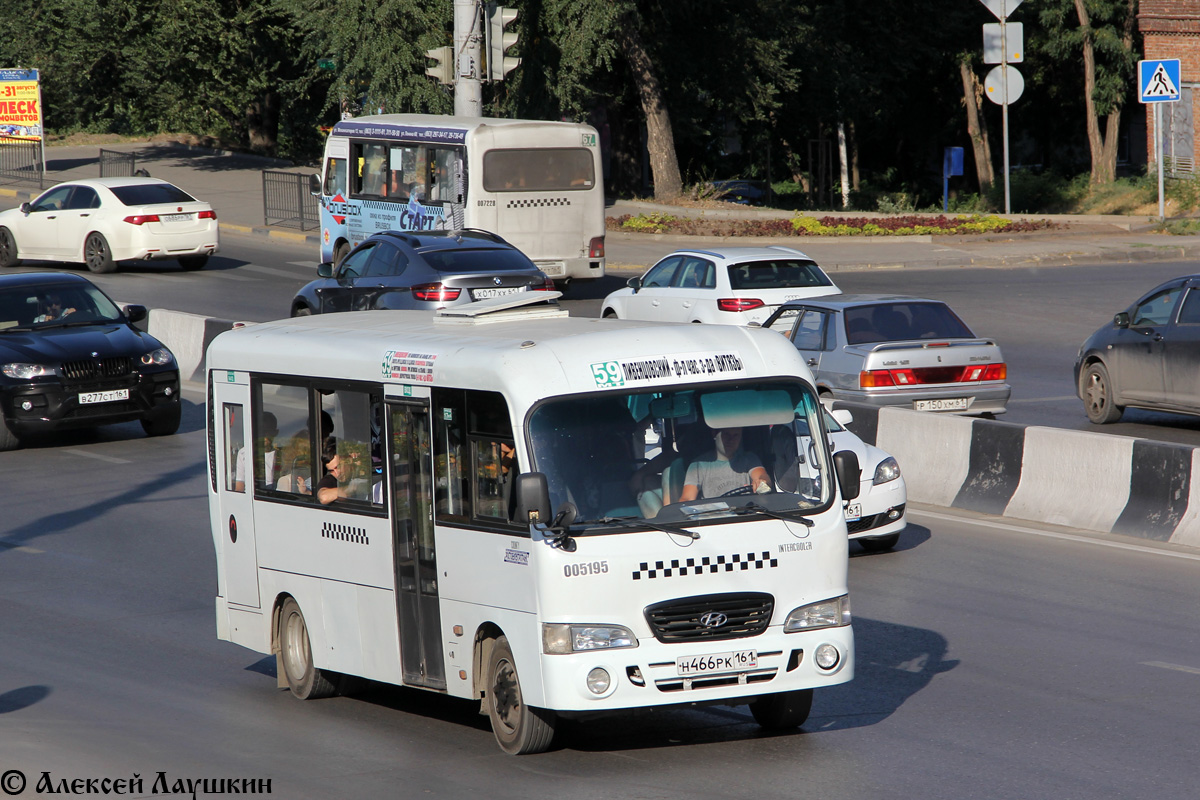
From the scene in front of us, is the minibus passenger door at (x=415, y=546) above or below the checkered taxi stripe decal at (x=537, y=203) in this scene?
below

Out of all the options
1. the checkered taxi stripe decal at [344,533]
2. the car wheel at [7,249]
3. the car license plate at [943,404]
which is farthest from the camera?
the car wheel at [7,249]

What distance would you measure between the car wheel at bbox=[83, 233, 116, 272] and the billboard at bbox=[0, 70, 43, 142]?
1406 cm

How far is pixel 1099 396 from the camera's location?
17906 millimetres

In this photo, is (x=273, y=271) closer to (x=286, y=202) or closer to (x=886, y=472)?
(x=286, y=202)

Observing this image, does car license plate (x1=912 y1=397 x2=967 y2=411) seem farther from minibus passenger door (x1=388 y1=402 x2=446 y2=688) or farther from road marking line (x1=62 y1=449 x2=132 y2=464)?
minibus passenger door (x1=388 y1=402 x2=446 y2=688)

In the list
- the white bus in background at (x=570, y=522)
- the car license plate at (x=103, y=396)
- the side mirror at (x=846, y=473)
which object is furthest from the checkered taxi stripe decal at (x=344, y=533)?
the car license plate at (x=103, y=396)

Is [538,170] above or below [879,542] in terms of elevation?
above

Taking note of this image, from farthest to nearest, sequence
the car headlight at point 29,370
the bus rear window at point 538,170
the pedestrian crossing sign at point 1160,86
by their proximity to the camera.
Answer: the pedestrian crossing sign at point 1160,86 < the bus rear window at point 538,170 < the car headlight at point 29,370

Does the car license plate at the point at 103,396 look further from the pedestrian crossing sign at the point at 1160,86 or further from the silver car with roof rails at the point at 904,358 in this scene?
the pedestrian crossing sign at the point at 1160,86

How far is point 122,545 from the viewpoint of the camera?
516 inches

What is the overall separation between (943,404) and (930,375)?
0.34 metres

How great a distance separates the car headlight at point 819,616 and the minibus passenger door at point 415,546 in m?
1.78

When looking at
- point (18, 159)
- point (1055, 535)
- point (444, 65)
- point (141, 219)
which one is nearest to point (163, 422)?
point (1055, 535)

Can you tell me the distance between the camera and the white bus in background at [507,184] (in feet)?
90.5
